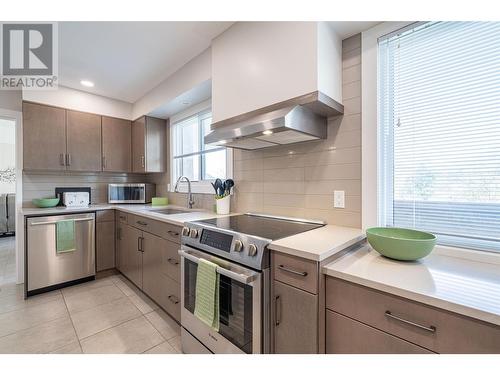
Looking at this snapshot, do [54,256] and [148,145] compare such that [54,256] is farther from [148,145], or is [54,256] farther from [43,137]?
[148,145]

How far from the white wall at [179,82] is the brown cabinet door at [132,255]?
1.54 m

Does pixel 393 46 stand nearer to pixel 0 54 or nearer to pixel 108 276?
pixel 0 54

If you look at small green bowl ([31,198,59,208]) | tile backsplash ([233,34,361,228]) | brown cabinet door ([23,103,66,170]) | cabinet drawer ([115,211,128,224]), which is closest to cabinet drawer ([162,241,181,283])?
tile backsplash ([233,34,361,228])

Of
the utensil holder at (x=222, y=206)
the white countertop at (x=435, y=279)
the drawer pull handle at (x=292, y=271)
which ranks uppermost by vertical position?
the utensil holder at (x=222, y=206)

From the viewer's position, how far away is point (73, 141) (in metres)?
2.88

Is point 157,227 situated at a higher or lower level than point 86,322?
higher

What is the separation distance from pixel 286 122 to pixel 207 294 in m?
1.12

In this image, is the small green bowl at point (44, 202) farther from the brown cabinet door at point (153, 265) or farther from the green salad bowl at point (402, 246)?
the green salad bowl at point (402, 246)

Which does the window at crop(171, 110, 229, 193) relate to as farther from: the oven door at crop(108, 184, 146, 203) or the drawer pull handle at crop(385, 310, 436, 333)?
the drawer pull handle at crop(385, 310, 436, 333)

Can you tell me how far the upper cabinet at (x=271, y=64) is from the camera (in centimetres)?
128

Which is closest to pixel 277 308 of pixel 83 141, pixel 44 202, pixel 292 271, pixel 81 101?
pixel 292 271

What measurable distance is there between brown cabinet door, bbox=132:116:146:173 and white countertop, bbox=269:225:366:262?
2654 mm

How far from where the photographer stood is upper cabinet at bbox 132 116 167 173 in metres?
3.12

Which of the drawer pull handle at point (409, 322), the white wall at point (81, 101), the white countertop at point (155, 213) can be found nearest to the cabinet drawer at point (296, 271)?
the drawer pull handle at point (409, 322)
